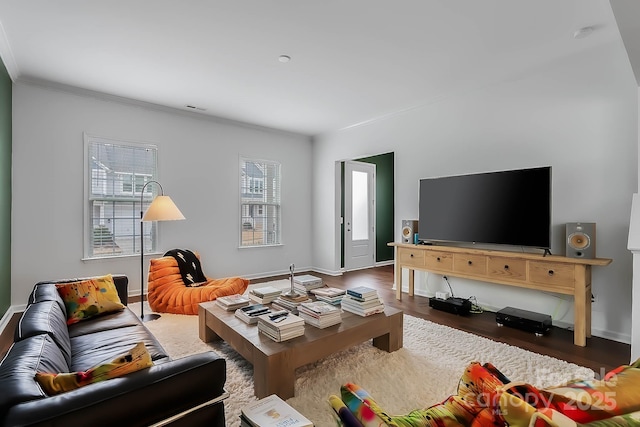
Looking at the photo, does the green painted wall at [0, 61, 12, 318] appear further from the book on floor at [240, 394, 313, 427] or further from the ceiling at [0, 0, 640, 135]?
the book on floor at [240, 394, 313, 427]

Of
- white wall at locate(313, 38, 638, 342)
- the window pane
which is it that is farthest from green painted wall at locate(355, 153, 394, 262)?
white wall at locate(313, 38, 638, 342)

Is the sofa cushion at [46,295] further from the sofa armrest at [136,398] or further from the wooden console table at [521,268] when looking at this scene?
the wooden console table at [521,268]

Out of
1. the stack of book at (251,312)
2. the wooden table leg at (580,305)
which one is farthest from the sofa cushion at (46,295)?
the wooden table leg at (580,305)

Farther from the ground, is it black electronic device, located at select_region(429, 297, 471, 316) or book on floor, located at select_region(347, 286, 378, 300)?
book on floor, located at select_region(347, 286, 378, 300)

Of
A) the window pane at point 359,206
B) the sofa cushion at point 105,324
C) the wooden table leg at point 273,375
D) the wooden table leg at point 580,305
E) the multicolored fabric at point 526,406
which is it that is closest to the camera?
the multicolored fabric at point 526,406

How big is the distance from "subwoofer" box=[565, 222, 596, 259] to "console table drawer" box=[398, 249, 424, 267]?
60.1 inches

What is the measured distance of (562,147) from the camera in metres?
3.30

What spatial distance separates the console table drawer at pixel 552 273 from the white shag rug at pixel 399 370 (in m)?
0.76

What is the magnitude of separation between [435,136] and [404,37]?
1831mm

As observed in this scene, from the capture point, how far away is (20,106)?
3.73m

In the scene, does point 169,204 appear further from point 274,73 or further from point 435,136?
point 435,136

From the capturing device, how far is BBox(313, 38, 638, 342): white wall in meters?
2.95

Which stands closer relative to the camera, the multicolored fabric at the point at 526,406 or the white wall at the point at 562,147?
the multicolored fabric at the point at 526,406

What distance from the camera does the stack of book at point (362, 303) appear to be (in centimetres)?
261
